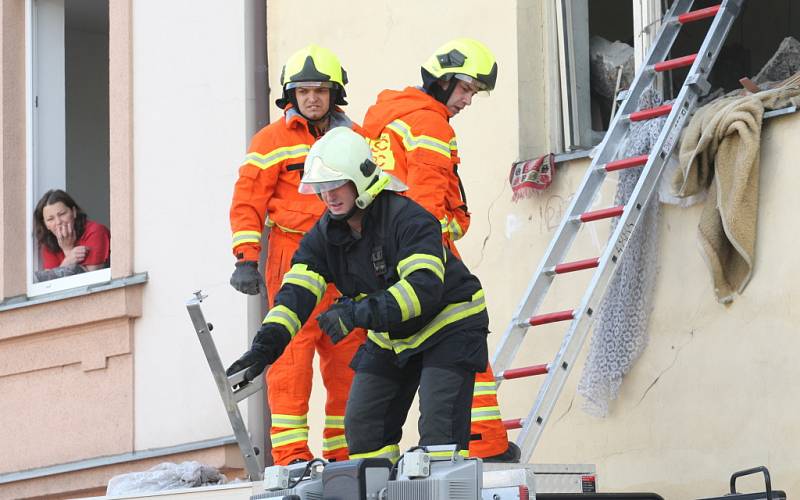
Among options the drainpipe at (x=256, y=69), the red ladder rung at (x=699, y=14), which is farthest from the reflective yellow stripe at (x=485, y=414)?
the drainpipe at (x=256, y=69)

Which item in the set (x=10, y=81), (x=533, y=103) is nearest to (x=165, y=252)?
(x=10, y=81)

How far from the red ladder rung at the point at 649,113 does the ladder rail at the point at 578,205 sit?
9cm

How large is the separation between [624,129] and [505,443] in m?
1.88

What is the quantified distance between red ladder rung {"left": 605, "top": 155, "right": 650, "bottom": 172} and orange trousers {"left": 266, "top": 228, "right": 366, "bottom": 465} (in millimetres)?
1338

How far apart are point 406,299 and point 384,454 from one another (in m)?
0.71

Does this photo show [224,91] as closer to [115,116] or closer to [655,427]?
[115,116]

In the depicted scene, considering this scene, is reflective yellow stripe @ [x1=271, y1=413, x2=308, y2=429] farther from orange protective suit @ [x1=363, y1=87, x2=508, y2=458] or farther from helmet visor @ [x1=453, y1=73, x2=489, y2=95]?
helmet visor @ [x1=453, y1=73, x2=489, y2=95]

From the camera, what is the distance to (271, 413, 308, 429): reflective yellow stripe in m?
7.68

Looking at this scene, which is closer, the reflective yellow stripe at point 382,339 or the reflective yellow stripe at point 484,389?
the reflective yellow stripe at point 382,339

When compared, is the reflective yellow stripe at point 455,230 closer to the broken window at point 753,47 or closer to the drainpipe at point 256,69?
the broken window at point 753,47

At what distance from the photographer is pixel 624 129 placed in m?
8.42

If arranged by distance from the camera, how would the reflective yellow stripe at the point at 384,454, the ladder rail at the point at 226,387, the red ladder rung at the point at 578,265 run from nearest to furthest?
the reflective yellow stripe at the point at 384,454
the ladder rail at the point at 226,387
the red ladder rung at the point at 578,265

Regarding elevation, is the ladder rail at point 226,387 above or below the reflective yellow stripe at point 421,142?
below

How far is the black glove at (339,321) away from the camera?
6.26m
